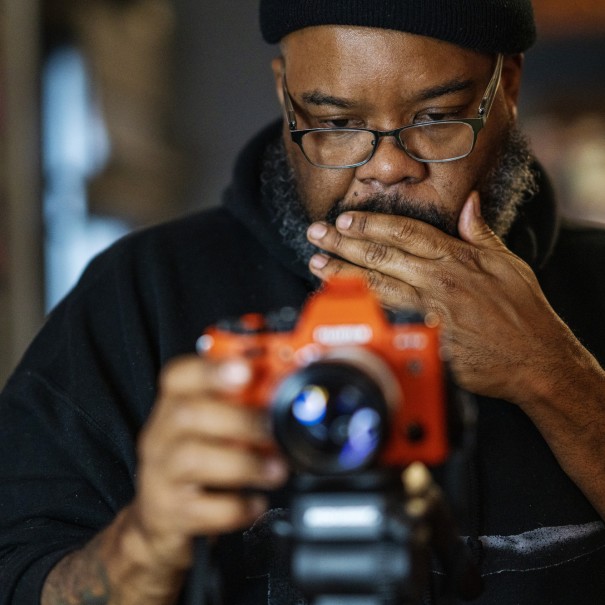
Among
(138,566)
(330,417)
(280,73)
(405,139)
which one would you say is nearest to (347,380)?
(330,417)

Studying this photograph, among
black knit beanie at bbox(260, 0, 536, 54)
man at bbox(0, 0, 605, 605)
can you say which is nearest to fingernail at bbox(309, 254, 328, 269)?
man at bbox(0, 0, 605, 605)

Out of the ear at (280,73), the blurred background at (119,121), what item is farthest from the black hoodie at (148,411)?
the blurred background at (119,121)

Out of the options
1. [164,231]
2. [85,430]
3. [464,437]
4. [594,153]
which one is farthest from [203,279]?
[594,153]

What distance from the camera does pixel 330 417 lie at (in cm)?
74

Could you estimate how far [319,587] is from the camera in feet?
2.48

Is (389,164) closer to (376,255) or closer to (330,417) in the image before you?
(376,255)

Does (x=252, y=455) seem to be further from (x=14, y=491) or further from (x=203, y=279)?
(x=203, y=279)

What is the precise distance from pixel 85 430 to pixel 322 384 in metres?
0.58

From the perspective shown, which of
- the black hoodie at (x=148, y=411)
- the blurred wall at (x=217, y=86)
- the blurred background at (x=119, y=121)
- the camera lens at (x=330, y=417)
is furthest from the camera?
the blurred wall at (x=217, y=86)

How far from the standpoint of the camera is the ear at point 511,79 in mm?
1486

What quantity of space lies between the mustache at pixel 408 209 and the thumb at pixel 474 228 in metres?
0.03

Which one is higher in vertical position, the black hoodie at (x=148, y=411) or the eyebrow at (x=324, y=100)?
the eyebrow at (x=324, y=100)

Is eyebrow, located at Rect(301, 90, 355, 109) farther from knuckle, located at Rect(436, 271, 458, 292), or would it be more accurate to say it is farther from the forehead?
knuckle, located at Rect(436, 271, 458, 292)

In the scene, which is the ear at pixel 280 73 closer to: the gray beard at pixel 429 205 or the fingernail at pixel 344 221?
the gray beard at pixel 429 205
